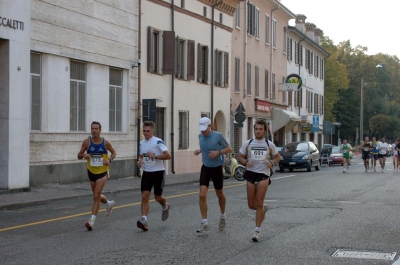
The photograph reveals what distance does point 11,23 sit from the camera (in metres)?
20.0

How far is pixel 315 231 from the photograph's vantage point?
11.8 m

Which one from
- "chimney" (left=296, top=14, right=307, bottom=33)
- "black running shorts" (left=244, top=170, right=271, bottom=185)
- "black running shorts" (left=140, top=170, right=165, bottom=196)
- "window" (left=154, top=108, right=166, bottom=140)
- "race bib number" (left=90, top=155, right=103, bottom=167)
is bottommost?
"black running shorts" (left=140, top=170, right=165, bottom=196)

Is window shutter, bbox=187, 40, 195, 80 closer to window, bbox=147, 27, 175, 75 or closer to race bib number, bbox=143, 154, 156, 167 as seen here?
window, bbox=147, 27, 175, 75

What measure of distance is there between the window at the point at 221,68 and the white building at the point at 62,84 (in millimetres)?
9481

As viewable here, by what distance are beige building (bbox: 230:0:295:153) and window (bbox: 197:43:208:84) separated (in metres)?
2.36

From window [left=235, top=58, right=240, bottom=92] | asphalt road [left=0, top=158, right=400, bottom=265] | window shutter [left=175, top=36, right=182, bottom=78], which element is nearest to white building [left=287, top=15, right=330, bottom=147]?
window [left=235, top=58, right=240, bottom=92]

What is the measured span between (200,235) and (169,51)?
1988cm

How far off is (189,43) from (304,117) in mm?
26275

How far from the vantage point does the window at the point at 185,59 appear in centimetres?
3259

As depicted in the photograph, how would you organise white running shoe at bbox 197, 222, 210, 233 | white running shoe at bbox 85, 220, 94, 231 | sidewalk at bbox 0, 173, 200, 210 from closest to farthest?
white running shoe at bbox 197, 222, 210, 233, white running shoe at bbox 85, 220, 94, 231, sidewalk at bbox 0, 173, 200, 210

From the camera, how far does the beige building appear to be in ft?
136

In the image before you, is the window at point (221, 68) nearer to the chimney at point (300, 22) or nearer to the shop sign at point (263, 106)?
the shop sign at point (263, 106)

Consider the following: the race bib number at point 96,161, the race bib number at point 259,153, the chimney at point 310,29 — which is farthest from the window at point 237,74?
the race bib number at point 259,153

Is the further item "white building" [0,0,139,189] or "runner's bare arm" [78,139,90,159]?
"white building" [0,0,139,189]
